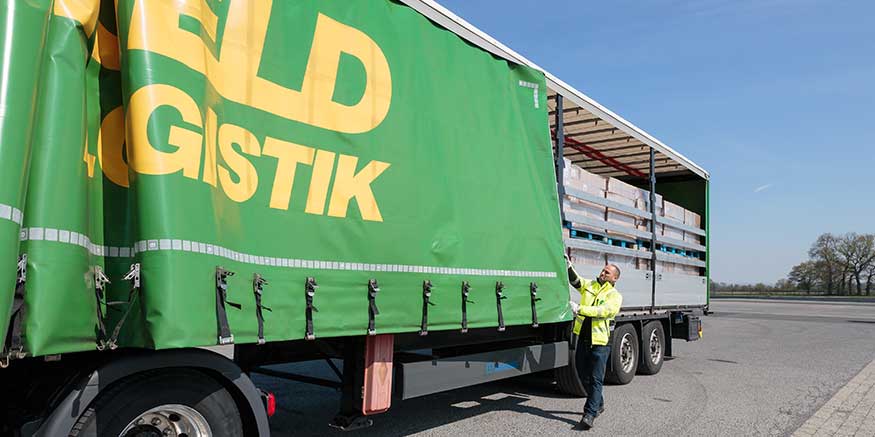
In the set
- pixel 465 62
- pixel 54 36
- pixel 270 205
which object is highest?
pixel 465 62

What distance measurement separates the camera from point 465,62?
502cm

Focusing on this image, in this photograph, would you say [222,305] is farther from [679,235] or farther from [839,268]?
[839,268]

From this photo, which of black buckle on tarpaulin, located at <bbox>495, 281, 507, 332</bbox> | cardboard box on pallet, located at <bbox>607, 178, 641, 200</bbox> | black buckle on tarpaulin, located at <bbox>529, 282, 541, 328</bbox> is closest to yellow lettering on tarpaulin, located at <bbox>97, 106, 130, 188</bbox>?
black buckle on tarpaulin, located at <bbox>495, 281, 507, 332</bbox>

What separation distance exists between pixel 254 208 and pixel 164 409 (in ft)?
3.56

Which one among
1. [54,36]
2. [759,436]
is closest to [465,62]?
[54,36]

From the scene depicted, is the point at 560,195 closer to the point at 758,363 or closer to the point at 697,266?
the point at 697,266

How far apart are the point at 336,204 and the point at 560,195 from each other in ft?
10.5

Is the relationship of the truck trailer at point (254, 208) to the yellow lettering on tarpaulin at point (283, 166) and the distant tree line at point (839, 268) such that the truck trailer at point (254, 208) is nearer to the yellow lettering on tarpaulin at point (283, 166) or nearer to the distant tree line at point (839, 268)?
the yellow lettering on tarpaulin at point (283, 166)

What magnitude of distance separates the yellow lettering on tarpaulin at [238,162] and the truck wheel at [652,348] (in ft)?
21.9

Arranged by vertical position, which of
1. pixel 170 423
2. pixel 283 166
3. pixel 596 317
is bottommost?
pixel 170 423

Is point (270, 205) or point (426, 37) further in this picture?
point (426, 37)

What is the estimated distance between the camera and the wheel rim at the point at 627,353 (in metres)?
8.01

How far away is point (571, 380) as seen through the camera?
23.3 feet

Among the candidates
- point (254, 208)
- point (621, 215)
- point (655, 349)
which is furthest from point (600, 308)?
point (254, 208)
